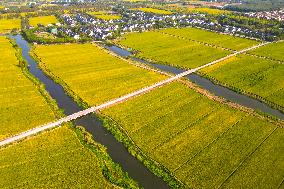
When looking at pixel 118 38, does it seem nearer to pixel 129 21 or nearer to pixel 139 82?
pixel 129 21

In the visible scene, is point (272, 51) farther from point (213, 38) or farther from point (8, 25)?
point (8, 25)

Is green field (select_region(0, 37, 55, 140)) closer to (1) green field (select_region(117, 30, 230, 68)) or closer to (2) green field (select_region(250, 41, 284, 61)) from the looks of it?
(1) green field (select_region(117, 30, 230, 68))

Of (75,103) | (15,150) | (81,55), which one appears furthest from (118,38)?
(15,150)

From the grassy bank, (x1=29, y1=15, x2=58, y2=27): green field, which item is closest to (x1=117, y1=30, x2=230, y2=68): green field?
(x1=29, y1=15, x2=58, y2=27): green field

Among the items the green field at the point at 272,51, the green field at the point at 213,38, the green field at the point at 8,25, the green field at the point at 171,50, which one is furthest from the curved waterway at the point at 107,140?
the green field at the point at 8,25

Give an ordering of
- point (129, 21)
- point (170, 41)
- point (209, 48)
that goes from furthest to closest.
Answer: point (129, 21)
point (170, 41)
point (209, 48)

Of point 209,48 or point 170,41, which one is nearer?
point 209,48

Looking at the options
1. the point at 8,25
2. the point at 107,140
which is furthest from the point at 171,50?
the point at 8,25
